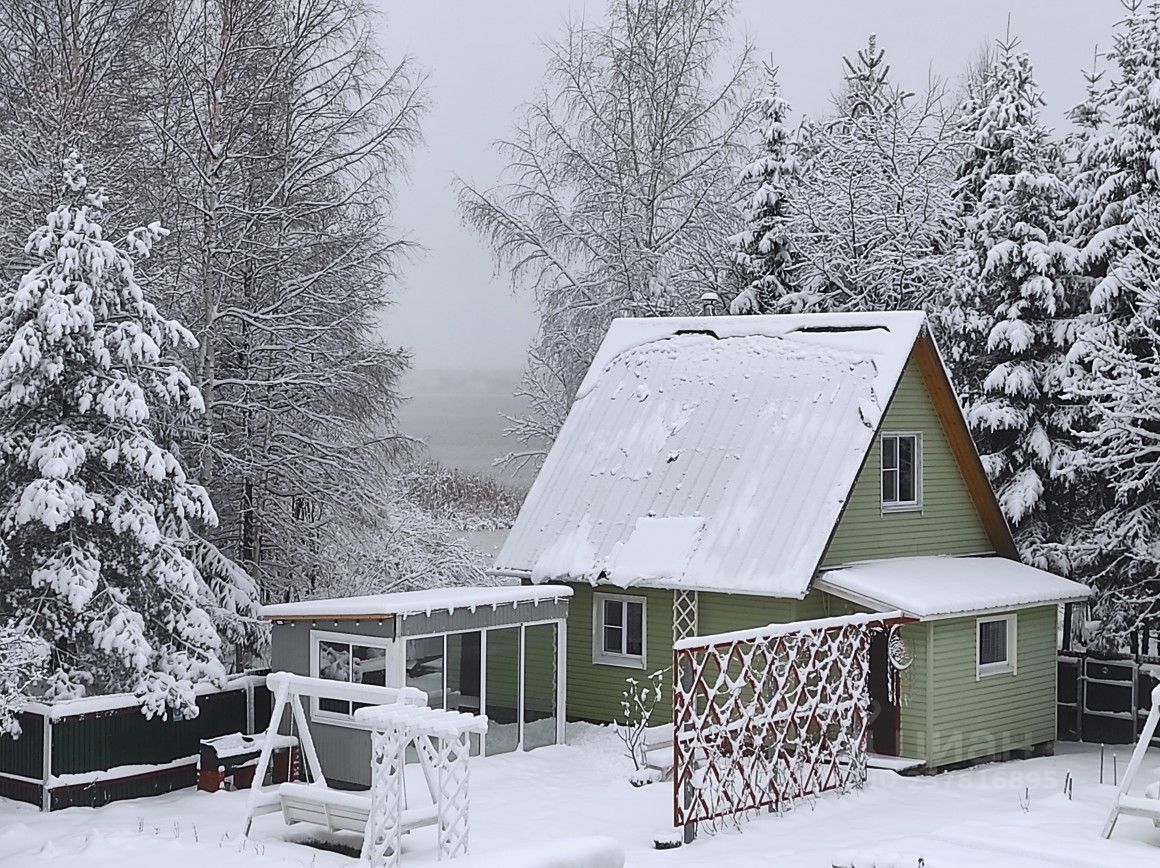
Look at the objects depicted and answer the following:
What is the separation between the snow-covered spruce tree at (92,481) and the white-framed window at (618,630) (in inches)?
217

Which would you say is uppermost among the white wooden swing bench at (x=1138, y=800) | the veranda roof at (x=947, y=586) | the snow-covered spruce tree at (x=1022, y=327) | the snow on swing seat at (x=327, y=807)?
the snow-covered spruce tree at (x=1022, y=327)

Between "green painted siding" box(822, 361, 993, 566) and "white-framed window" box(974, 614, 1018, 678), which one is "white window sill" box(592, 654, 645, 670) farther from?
"white-framed window" box(974, 614, 1018, 678)

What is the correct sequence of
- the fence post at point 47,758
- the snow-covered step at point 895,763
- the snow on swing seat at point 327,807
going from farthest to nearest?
the snow-covered step at point 895,763, the fence post at point 47,758, the snow on swing seat at point 327,807

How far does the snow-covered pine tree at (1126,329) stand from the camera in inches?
792

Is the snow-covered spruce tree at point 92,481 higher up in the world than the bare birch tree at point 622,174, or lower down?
lower down

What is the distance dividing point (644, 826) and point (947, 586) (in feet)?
19.2

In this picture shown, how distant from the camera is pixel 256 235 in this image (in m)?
22.5

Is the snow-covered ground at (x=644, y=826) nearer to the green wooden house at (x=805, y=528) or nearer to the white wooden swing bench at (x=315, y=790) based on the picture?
the white wooden swing bench at (x=315, y=790)

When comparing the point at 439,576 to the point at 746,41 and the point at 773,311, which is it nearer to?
the point at 773,311

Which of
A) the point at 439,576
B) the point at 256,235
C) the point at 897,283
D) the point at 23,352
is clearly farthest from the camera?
the point at 897,283

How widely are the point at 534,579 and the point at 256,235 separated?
6.72m

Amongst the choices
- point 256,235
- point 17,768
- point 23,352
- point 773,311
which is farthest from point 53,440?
point 773,311

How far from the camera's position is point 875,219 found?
27953 mm

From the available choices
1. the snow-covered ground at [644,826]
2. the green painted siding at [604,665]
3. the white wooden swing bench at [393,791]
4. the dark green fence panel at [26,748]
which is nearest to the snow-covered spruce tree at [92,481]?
the dark green fence panel at [26,748]
